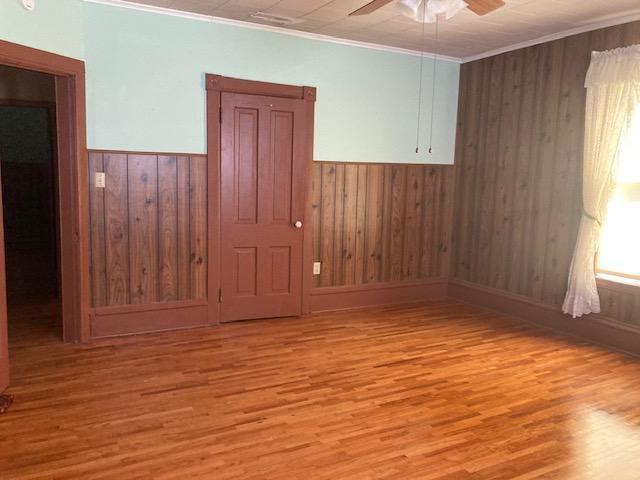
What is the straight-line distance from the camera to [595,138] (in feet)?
14.4

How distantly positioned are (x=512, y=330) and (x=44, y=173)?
8.08 metres

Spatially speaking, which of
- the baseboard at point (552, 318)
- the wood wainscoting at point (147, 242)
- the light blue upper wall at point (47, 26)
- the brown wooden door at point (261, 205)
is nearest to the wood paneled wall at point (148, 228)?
the wood wainscoting at point (147, 242)

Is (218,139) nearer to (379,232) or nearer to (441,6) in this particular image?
(379,232)

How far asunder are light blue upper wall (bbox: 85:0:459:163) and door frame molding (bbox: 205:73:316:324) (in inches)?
2.6

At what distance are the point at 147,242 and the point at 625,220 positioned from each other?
3.91 metres

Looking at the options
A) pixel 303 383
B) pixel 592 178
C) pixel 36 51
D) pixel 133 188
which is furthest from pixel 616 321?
pixel 36 51

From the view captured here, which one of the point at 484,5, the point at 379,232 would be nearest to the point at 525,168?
the point at 379,232

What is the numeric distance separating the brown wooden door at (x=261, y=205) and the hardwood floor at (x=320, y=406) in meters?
0.38

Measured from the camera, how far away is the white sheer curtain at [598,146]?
4156 millimetres

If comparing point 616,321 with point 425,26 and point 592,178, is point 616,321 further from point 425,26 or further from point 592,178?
point 425,26

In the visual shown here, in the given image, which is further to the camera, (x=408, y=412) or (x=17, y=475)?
(x=408, y=412)

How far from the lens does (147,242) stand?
4.44m

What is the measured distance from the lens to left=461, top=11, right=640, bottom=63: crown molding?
4.14 meters

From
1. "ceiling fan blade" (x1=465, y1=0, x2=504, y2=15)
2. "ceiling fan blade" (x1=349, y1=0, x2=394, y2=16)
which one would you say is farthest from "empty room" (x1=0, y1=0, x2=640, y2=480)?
"ceiling fan blade" (x1=349, y1=0, x2=394, y2=16)
